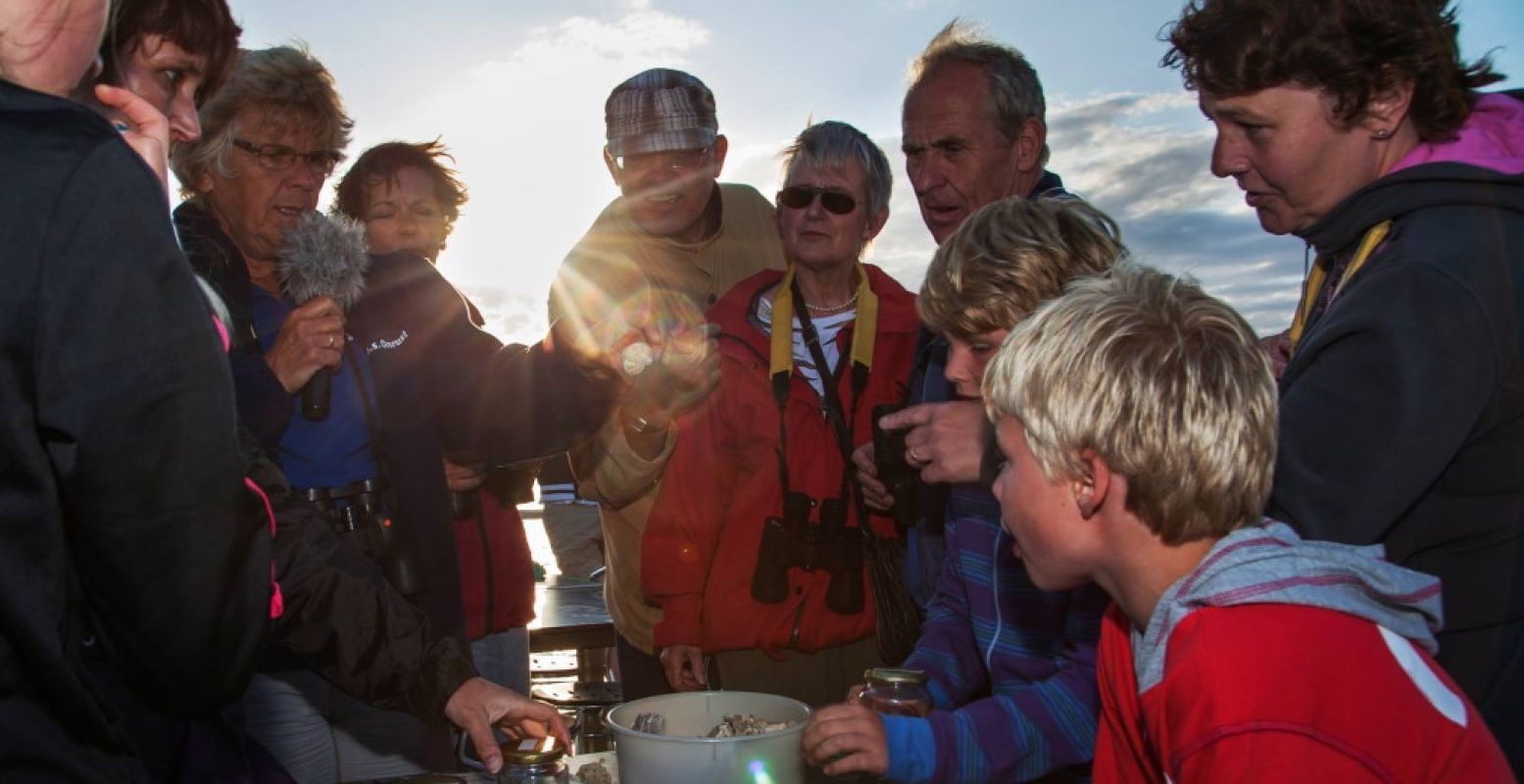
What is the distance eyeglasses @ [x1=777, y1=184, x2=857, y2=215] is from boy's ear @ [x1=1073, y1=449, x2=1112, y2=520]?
204 centimetres

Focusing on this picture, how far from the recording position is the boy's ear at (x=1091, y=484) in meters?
1.44

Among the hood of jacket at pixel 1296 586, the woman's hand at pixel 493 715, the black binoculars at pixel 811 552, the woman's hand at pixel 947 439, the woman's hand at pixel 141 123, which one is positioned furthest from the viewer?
the black binoculars at pixel 811 552

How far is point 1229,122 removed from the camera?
1.94m

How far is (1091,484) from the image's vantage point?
1469 mm

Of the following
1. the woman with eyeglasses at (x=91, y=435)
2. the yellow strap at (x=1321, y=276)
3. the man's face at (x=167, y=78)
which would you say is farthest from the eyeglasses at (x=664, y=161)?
the woman with eyeglasses at (x=91, y=435)

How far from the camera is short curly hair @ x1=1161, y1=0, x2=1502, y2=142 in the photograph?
5.84 feet

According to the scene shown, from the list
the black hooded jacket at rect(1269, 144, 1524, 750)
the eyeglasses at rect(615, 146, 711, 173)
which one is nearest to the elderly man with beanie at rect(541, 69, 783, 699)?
the eyeglasses at rect(615, 146, 711, 173)

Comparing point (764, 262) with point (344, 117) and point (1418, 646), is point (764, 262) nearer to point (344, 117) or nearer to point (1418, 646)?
point (344, 117)

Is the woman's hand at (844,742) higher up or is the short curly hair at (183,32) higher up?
the short curly hair at (183,32)

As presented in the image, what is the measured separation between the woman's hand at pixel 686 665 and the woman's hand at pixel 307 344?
48.1 inches

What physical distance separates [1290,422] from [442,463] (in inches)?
84.9

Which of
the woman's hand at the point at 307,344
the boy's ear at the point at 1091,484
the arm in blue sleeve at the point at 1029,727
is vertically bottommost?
the arm in blue sleeve at the point at 1029,727

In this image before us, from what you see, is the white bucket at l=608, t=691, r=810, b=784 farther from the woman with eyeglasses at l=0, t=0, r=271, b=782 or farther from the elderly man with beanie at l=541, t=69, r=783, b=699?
the elderly man with beanie at l=541, t=69, r=783, b=699

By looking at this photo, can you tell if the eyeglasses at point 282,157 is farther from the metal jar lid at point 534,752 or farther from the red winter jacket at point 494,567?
the metal jar lid at point 534,752
